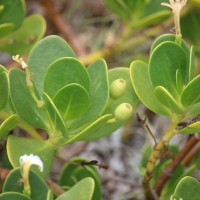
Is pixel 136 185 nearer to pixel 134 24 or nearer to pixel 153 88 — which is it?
pixel 134 24

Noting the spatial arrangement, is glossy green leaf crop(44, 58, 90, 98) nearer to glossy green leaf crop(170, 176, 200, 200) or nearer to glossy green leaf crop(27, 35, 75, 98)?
glossy green leaf crop(27, 35, 75, 98)

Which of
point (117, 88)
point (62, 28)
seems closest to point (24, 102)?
point (117, 88)

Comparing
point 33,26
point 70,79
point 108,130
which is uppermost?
point 33,26

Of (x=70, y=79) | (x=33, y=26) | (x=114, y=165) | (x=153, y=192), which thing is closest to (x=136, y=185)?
(x=114, y=165)

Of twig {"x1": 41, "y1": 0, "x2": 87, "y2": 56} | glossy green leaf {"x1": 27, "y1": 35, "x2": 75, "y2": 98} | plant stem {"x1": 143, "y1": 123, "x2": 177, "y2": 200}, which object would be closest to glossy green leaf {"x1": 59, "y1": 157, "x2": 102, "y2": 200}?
plant stem {"x1": 143, "y1": 123, "x2": 177, "y2": 200}

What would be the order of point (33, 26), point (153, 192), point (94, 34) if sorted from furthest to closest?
1. point (94, 34)
2. point (33, 26)
3. point (153, 192)

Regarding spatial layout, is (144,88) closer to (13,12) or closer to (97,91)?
(97,91)
